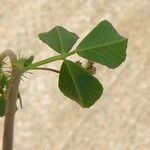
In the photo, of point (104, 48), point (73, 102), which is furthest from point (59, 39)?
point (73, 102)

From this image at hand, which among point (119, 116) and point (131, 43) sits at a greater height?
point (131, 43)

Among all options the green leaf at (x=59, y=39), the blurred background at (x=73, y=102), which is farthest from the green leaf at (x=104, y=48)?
the blurred background at (x=73, y=102)

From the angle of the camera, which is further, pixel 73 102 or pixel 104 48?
pixel 73 102

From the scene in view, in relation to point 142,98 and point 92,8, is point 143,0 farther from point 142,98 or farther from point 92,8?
point 142,98

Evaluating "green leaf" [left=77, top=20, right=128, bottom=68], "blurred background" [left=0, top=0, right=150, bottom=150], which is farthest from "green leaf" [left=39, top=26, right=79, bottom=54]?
"blurred background" [left=0, top=0, right=150, bottom=150]

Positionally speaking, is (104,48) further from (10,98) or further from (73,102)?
(73,102)

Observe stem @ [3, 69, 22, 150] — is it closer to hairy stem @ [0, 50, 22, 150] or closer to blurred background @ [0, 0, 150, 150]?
hairy stem @ [0, 50, 22, 150]

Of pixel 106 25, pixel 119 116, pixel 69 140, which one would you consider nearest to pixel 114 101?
pixel 119 116
